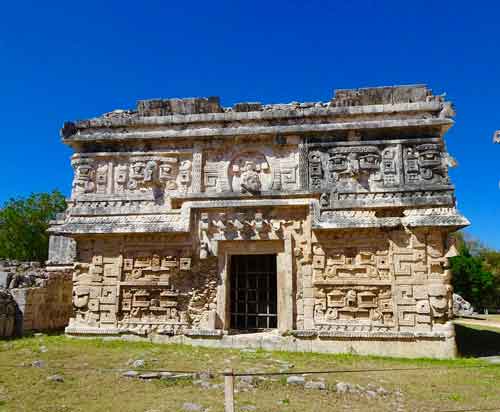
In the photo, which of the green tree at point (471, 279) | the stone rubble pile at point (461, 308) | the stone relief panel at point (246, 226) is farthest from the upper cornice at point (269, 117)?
the green tree at point (471, 279)

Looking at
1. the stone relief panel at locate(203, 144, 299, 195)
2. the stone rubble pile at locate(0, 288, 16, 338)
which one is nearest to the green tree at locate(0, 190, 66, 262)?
the stone rubble pile at locate(0, 288, 16, 338)

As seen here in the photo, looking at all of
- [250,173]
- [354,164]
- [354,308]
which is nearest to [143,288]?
[250,173]

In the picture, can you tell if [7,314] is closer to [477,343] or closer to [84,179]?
[84,179]

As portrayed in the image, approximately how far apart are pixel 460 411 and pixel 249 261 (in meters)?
6.65

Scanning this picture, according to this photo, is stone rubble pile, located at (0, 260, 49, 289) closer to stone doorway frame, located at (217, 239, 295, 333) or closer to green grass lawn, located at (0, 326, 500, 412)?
green grass lawn, located at (0, 326, 500, 412)

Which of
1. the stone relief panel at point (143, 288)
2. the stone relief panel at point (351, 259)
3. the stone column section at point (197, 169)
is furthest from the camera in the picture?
the stone column section at point (197, 169)

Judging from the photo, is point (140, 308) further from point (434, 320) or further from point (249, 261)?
point (434, 320)

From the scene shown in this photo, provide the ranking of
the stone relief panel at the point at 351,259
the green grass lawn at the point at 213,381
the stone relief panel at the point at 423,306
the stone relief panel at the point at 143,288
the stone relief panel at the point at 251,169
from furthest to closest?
the stone relief panel at the point at 251,169 → the stone relief panel at the point at 143,288 → the stone relief panel at the point at 351,259 → the stone relief panel at the point at 423,306 → the green grass lawn at the point at 213,381

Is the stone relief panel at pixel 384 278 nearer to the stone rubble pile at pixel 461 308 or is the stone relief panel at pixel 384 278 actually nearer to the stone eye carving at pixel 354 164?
Result: the stone eye carving at pixel 354 164

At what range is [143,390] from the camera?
5711 millimetres

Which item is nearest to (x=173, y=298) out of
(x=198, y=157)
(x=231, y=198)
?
(x=231, y=198)

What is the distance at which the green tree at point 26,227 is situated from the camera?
2692 centimetres

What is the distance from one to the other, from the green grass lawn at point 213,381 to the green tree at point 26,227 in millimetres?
20431

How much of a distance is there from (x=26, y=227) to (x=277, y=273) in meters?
23.2
